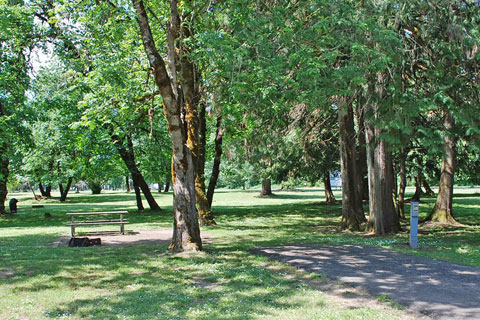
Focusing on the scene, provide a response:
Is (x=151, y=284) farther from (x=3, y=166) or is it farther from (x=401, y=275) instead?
(x=3, y=166)

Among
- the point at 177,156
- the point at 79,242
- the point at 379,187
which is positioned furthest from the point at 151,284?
the point at 379,187

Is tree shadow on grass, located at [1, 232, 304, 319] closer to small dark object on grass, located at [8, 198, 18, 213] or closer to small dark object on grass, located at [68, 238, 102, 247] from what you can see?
small dark object on grass, located at [68, 238, 102, 247]

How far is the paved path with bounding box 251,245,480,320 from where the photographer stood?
570cm

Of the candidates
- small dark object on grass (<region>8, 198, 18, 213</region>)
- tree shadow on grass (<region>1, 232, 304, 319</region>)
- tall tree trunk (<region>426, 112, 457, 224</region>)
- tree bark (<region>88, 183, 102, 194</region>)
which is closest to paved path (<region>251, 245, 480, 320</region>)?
tree shadow on grass (<region>1, 232, 304, 319</region>)

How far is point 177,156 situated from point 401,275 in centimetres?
538

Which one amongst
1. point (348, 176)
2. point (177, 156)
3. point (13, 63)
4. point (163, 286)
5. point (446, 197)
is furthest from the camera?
point (13, 63)

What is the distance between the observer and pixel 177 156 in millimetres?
9883

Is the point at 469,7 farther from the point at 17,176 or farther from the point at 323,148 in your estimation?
the point at 17,176

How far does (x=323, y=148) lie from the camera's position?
2558 centimetres

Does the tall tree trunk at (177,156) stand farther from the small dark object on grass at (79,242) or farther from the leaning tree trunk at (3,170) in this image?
the leaning tree trunk at (3,170)

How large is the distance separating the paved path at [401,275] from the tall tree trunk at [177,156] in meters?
1.76

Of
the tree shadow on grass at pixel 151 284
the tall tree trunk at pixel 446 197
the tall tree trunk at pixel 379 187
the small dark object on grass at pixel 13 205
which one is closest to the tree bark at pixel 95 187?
the small dark object on grass at pixel 13 205

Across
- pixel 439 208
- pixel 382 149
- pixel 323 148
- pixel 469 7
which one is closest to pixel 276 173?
pixel 323 148

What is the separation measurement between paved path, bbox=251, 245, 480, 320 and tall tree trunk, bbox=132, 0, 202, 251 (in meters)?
1.76
